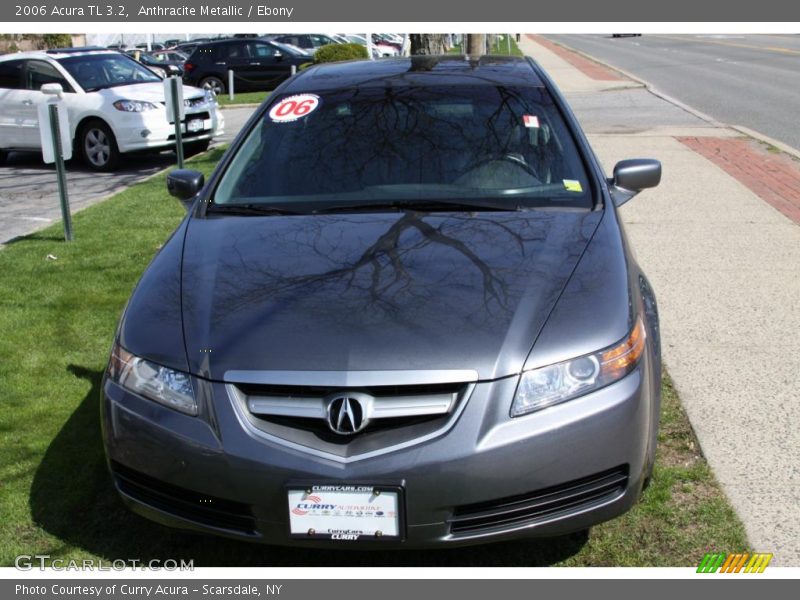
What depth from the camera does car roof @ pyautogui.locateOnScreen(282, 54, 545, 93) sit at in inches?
186

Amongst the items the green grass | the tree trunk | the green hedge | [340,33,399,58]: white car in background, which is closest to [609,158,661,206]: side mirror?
the tree trunk

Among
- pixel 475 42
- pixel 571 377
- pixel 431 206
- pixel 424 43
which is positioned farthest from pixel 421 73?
pixel 475 42

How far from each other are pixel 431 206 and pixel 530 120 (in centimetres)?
78

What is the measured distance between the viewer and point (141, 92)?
44.0 ft

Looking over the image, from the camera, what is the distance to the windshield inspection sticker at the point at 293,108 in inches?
182

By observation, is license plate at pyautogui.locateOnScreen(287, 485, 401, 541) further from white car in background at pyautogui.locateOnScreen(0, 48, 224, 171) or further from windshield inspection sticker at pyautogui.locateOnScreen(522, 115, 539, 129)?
white car in background at pyautogui.locateOnScreen(0, 48, 224, 171)

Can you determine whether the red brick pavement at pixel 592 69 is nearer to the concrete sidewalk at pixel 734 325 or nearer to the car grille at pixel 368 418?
the concrete sidewalk at pixel 734 325

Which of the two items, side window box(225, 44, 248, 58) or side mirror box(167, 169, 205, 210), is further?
side window box(225, 44, 248, 58)

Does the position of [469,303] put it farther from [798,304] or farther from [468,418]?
[798,304]

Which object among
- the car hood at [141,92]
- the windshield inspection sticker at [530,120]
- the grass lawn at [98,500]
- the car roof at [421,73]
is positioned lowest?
the grass lawn at [98,500]

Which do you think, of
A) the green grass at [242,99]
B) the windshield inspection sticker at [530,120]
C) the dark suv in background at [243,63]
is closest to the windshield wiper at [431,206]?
the windshield inspection sticker at [530,120]

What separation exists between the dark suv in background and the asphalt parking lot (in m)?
10.8

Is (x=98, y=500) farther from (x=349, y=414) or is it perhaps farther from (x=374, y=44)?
(x=374, y=44)

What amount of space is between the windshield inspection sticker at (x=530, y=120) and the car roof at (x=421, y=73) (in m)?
0.30
